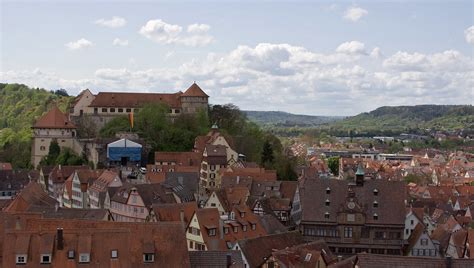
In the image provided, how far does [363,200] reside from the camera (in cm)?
6194

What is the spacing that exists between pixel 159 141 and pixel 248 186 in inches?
1292

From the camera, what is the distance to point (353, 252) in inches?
2408

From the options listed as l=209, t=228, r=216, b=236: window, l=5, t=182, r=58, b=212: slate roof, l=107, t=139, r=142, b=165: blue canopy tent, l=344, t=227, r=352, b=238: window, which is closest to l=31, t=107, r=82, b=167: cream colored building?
l=107, t=139, r=142, b=165: blue canopy tent

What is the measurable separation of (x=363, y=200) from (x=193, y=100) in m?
61.5

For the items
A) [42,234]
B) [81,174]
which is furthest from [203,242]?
[81,174]

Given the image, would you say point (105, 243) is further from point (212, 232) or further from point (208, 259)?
point (212, 232)

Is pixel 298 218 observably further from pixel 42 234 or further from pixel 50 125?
pixel 50 125

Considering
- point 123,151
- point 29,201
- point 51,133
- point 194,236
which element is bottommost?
point 194,236

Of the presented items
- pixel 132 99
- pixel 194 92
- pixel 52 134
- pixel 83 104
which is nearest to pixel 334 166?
pixel 194 92

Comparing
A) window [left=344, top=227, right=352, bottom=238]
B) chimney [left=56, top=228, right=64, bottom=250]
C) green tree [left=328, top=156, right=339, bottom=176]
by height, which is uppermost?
chimney [left=56, top=228, right=64, bottom=250]

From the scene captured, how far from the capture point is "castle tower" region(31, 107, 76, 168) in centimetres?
10631

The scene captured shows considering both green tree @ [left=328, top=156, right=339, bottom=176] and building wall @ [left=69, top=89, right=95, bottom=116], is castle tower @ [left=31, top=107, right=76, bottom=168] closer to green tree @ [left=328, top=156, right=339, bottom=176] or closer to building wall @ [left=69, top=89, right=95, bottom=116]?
building wall @ [left=69, top=89, right=95, bottom=116]

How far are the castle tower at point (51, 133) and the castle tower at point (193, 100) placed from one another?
21.4 meters

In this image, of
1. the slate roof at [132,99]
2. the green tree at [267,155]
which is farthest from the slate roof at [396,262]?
the slate roof at [132,99]
